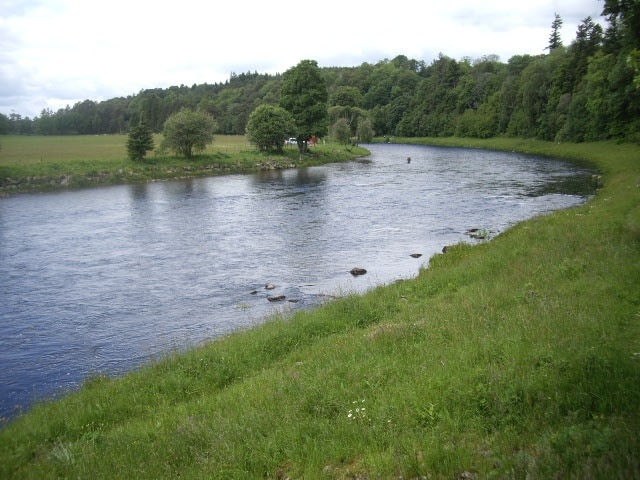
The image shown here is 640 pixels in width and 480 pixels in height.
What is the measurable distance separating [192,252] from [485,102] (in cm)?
12062

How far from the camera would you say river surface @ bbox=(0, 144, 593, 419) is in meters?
17.3

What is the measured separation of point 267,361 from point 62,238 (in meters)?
26.4

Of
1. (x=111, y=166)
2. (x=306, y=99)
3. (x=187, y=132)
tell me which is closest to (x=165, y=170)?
(x=111, y=166)

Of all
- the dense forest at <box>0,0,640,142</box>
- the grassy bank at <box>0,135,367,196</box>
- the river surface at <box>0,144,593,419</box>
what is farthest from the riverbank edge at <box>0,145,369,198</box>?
the dense forest at <box>0,0,640,142</box>

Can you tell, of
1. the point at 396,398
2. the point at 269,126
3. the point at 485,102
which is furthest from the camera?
the point at 485,102

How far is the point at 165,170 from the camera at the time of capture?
224 feet

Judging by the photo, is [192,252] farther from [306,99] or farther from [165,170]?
[306,99]

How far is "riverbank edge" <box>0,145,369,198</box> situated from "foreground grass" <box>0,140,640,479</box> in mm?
51020

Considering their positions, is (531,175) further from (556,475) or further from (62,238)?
(556,475)

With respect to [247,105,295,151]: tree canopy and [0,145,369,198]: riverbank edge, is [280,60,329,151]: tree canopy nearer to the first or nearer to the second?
[247,105,295,151]: tree canopy

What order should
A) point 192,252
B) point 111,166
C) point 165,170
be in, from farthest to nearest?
point 165,170, point 111,166, point 192,252

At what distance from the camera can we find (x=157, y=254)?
29.0m

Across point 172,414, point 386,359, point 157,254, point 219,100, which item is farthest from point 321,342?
point 219,100

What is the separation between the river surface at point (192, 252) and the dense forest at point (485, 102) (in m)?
16.2
